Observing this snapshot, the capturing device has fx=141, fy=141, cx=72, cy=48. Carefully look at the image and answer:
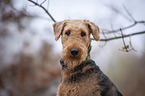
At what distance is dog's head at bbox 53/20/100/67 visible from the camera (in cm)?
133

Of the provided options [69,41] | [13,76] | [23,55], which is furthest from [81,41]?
[13,76]

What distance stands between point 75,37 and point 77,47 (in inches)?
6.2

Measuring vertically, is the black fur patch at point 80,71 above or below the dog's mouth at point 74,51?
below

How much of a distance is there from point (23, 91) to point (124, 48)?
8.43 meters

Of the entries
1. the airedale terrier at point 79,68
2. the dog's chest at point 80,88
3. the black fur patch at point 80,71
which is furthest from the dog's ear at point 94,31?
the dog's chest at point 80,88

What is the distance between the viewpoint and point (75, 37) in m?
1.47

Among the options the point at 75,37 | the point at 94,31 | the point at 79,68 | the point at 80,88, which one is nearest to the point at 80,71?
the point at 79,68

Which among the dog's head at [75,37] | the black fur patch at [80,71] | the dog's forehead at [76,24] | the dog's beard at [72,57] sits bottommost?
the black fur patch at [80,71]

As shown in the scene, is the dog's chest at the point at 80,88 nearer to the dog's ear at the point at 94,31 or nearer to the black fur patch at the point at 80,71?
the black fur patch at the point at 80,71

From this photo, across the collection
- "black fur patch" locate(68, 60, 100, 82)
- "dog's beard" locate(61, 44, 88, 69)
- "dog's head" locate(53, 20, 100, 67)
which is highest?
"dog's head" locate(53, 20, 100, 67)

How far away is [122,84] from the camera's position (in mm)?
6699

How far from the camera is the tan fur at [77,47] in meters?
1.33

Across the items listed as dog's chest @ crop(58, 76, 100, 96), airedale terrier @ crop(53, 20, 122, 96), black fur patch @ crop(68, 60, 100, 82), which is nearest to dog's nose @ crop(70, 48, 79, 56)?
airedale terrier @ crop(53, 20, 122, 96)

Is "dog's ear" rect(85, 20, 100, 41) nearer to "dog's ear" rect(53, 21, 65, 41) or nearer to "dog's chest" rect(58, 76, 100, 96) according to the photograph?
"dog's ear" rect(53, 21, 65, 41)
